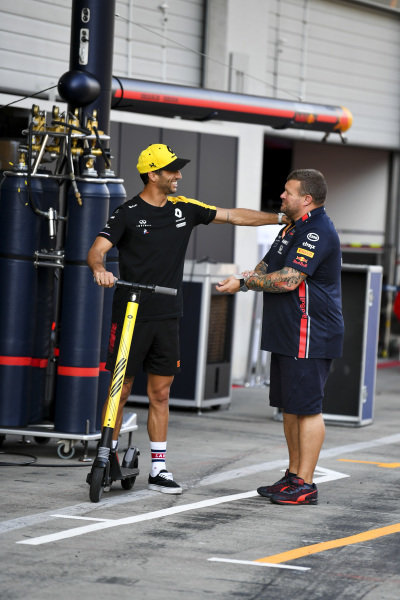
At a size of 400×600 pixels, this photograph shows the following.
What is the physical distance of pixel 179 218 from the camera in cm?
766

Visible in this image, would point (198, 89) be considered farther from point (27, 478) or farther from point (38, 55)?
point (27, 478)

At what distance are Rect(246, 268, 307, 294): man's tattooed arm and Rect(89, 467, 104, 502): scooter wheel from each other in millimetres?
1449

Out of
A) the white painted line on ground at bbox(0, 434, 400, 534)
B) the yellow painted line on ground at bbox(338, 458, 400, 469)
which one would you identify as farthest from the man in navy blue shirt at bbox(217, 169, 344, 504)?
the yellow painted line on ground at bbox(338, 458, 400, 469)

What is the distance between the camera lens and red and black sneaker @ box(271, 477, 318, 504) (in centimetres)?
745

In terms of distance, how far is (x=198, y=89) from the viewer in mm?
13633

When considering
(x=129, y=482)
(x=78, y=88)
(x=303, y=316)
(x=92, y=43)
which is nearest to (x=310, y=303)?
(x=303, y=316)

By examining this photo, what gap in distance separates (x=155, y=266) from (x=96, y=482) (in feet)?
4.52

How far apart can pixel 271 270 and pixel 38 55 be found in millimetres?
6703

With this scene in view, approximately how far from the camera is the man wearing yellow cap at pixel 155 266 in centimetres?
751

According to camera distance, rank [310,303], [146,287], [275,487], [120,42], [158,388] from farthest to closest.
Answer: [120,42] → [158,388] → [275,487] → [310,303] → [146,287]

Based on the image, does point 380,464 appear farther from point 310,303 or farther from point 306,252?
point 306,252

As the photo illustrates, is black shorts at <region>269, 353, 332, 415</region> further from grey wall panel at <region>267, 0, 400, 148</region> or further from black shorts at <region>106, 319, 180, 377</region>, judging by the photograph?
grey wall panel at <region>267, 0, 400, 148</region>

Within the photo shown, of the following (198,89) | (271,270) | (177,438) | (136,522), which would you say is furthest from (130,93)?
(136,522)

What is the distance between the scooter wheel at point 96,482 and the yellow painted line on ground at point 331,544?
1458 mm
